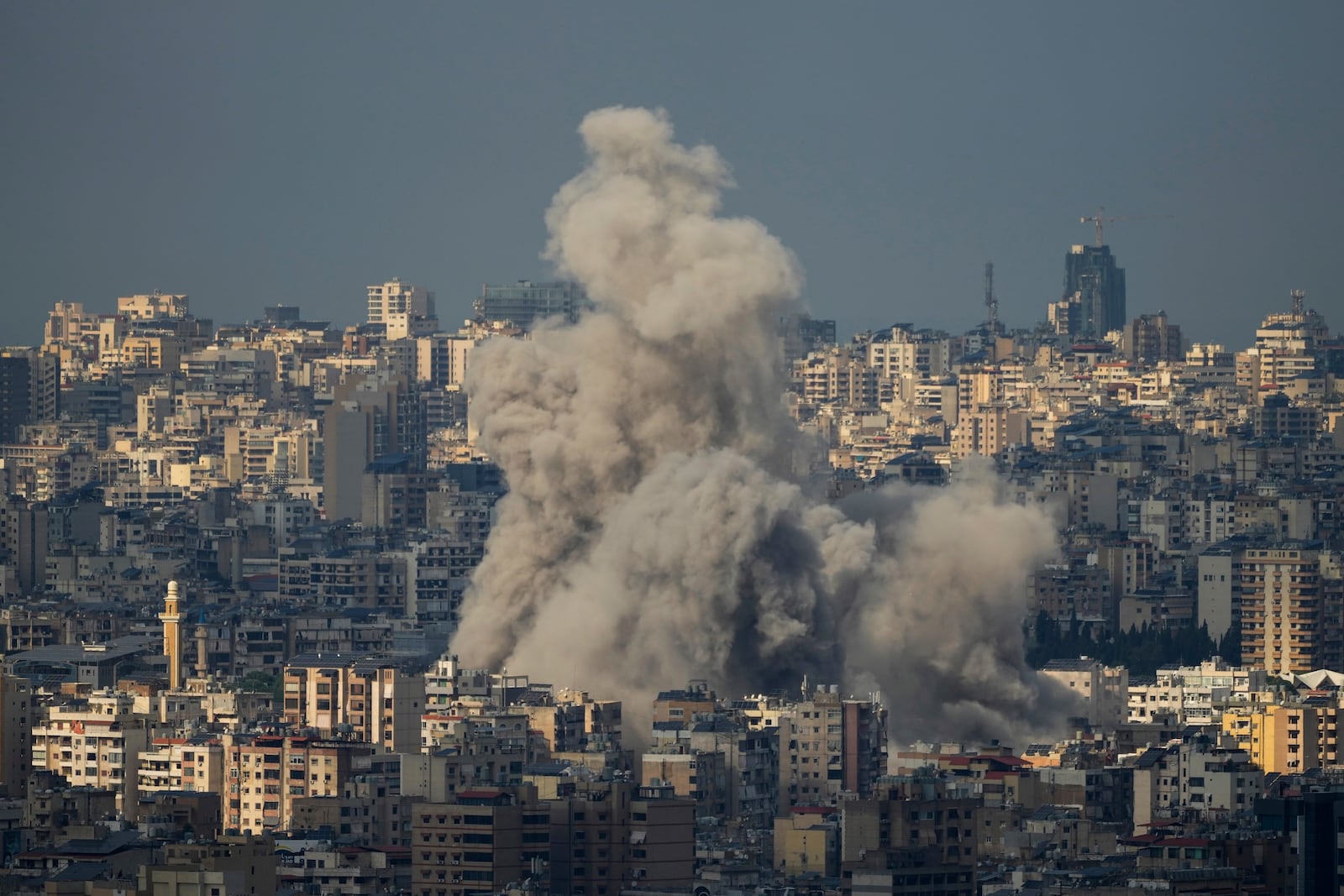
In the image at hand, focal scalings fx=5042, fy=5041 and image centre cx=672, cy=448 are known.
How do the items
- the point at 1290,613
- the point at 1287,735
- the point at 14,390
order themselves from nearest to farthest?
the point at 1287,735 → the point at 1290,613 → the point at 14,390

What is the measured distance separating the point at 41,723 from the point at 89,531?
36876 mm

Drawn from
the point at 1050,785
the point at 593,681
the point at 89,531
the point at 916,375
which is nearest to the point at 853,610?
the point at 593,681

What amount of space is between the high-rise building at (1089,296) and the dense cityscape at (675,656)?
192 feet

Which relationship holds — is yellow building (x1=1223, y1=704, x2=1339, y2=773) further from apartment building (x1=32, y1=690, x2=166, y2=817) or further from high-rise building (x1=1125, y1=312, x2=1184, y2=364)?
high-rise building (x1=1125, y1=312, x2=1184, y2=364)

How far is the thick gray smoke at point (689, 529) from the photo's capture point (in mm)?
63531

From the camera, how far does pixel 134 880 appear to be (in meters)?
45.5

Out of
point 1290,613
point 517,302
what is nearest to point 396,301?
point 517,302

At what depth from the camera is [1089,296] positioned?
164125 mm

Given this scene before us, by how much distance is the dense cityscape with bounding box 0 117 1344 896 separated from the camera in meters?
48.6

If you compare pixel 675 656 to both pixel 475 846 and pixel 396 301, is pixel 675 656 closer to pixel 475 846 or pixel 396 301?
pixel 475 846

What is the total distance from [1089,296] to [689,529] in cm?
10196

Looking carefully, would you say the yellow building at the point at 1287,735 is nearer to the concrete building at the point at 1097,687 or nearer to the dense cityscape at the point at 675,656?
the dense cityscape at the point at 675,656

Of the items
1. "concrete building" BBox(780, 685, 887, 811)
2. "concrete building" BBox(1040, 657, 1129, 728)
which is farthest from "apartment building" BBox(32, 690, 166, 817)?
"concrete building" BBox(1040, 657, 1129, 728)

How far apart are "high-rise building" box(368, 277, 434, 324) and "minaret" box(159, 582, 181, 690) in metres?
87.6
